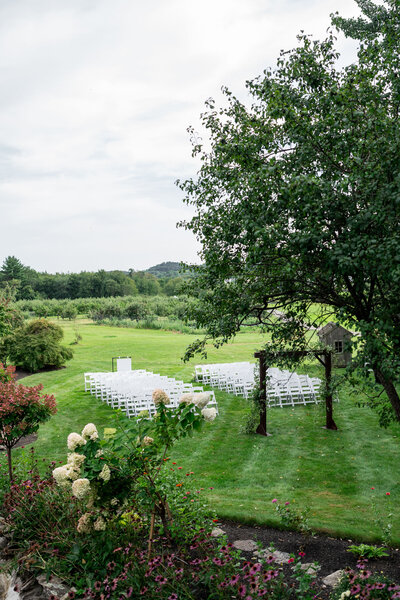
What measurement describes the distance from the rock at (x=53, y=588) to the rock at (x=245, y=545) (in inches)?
73.2

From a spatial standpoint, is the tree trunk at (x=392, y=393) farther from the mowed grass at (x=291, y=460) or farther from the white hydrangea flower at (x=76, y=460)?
the white hydrangea flower at (x=76, y=460)

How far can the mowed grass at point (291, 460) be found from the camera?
607 centimetres

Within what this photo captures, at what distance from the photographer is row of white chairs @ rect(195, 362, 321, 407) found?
13016 mm

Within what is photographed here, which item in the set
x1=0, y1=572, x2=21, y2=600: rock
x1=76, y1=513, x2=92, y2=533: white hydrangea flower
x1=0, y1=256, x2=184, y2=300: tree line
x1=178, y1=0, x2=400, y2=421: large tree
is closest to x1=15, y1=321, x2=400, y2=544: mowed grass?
x1=76, y1=513, x2=92, y2=533: white hydrangea flower

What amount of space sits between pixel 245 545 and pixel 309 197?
3819mm

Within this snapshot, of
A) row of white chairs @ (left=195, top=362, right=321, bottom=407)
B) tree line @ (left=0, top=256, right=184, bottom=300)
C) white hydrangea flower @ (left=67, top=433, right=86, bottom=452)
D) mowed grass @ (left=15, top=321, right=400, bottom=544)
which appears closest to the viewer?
white hydrangea flower @ (left=67, top=433, right=86, bottom=452)

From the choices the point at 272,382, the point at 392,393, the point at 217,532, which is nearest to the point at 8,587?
the point at 217,532

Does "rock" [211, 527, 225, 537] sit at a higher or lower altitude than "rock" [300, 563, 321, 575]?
lower

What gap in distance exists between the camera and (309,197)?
419 centimetres

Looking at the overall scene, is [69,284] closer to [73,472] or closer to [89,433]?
[89,433]

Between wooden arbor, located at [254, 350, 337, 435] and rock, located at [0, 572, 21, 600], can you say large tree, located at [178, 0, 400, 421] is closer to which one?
wooden arbor, located at [254, 350, 337, 435]

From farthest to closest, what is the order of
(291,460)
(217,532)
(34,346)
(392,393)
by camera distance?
(34,346) → (291,460) → (392,393) → (217,532)

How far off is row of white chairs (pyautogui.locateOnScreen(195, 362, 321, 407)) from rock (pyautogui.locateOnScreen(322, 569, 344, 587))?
25.0 feet

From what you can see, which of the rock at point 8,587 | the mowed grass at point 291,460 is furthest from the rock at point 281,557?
the rock at point 8,587
